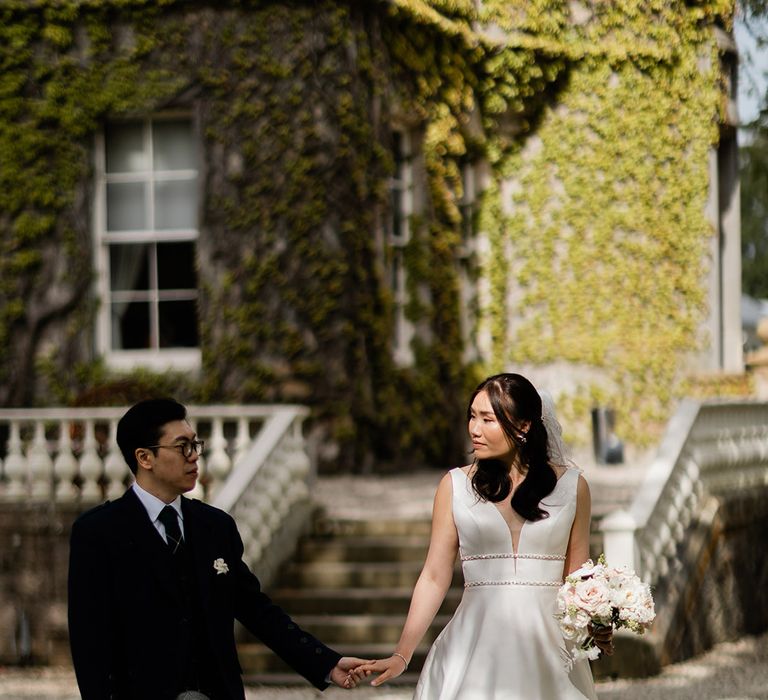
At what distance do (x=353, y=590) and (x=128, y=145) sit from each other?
16.6 ft

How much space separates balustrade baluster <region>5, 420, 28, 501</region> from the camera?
35.3ft

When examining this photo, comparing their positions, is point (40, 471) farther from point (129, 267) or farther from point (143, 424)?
point (143, 424)

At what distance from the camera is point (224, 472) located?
10.4 meters

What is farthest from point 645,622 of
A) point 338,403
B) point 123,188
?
point 123,188

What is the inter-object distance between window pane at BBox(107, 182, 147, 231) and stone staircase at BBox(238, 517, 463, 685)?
3.96 metres

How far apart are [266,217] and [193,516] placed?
849cm

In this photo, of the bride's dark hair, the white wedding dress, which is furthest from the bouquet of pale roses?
the bride's dark hair

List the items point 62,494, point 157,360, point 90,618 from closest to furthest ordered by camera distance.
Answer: point 90,618, point 62,494, point 157,360

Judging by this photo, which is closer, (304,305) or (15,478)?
(15,478)

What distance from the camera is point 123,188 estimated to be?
530 inches

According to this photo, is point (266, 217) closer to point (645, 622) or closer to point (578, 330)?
point (578, 330)

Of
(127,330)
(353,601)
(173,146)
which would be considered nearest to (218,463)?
Result: (353,601)

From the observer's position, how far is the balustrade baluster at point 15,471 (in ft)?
35.3

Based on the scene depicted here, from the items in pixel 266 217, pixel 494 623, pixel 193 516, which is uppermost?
pixel 266 217
